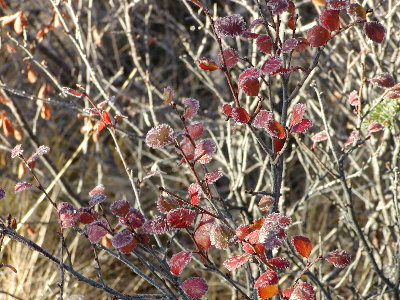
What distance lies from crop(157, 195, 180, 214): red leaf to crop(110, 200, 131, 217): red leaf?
0.29ft

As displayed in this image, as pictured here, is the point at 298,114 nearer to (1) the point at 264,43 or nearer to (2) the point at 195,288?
(1) the point at 264,43

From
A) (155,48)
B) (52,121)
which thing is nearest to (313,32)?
(52,121)

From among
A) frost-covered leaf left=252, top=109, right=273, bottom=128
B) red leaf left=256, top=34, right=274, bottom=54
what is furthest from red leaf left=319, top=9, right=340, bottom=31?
frost-covered leaf left=252, top=109, right=273, bottom=128

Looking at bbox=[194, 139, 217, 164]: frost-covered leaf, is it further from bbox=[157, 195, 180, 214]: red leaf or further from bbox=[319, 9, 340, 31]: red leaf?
bbox=[319, 9, 340, 31]: red leaf

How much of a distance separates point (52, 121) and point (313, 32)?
4.15 m

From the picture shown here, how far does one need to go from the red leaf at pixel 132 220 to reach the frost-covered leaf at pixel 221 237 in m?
0.21

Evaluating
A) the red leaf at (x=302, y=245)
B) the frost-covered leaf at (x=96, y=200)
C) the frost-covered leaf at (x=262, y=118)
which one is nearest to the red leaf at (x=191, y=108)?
the frost-covered leaf at (x=262, y=118)

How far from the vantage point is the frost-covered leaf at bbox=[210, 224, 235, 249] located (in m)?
1.15

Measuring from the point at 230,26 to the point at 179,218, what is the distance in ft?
1.48

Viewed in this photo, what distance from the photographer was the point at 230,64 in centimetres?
125

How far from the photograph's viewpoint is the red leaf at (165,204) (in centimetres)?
127

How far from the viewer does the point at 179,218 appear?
122 centimetres

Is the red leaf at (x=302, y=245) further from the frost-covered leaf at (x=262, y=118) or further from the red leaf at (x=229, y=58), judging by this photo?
the red leaf at (x=229, y=58)

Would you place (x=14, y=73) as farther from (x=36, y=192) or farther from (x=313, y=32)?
(x=313, y=32)
